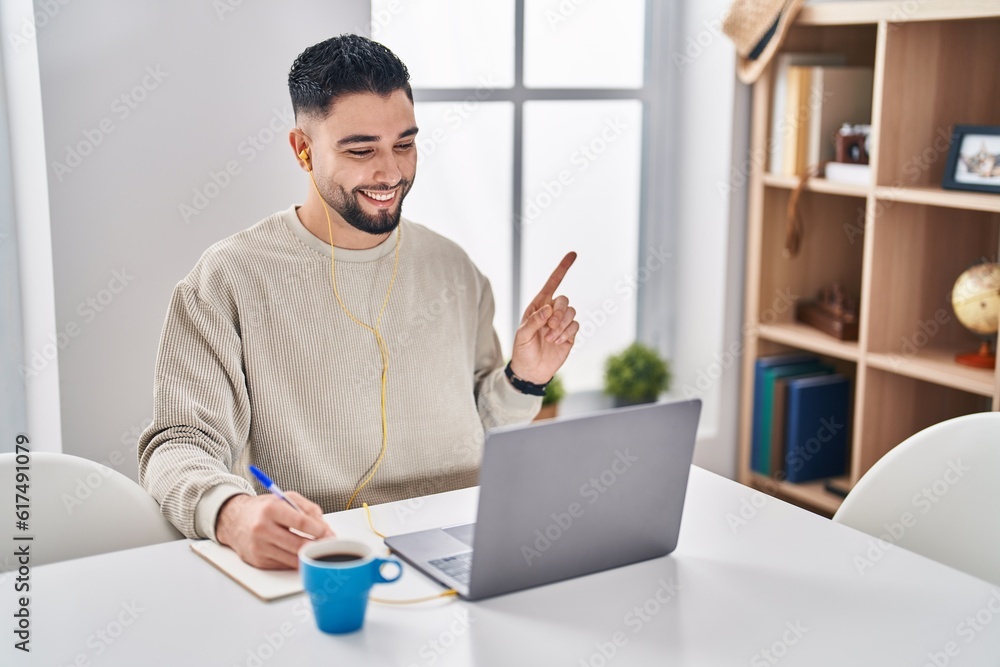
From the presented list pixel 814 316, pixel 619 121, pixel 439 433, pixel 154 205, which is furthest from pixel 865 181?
pixel 154 205

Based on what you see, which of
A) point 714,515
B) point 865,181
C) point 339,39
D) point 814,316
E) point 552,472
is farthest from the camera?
point 814,316

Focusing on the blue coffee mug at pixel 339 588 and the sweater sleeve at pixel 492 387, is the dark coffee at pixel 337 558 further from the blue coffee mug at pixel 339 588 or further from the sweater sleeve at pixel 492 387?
the sweater sleeve at pixel 492 387

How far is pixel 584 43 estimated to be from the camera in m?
2.93

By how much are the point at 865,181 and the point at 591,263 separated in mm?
794

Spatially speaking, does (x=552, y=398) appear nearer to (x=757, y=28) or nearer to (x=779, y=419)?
(x=779, y=419)

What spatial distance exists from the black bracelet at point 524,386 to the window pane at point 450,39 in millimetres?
1095

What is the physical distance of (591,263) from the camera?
3082 mm

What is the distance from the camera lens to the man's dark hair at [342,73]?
5.65ft

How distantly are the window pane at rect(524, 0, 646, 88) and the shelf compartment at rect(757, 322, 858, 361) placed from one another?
79cm

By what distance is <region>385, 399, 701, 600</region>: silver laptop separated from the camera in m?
1.17

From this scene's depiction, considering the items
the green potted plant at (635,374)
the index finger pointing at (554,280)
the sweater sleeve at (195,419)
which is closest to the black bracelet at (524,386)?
the index finger pointing at (554,280)

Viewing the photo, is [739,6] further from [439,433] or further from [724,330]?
[439,433]

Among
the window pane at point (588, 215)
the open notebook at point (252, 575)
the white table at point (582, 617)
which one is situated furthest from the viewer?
the window pane at point (588, 215)

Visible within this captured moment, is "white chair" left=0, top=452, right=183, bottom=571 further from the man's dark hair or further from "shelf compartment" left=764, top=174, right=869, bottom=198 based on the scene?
"shelf compartment" left=764, top=174, right=869, bottom=198
